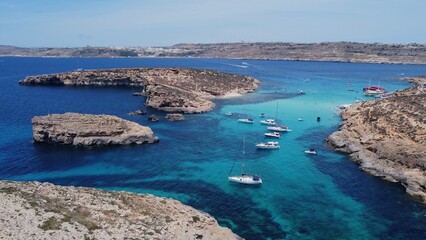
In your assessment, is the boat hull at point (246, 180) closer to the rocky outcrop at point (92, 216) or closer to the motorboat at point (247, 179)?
the motorboat at point (247, 179)

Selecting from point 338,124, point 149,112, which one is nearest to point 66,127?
point 149,112

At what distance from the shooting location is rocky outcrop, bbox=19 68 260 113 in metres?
110

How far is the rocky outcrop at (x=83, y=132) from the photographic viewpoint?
242ft

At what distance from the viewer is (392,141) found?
2638 inches

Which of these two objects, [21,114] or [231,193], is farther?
[21,114]

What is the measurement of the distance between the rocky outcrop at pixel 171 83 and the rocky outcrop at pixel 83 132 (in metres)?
31.3

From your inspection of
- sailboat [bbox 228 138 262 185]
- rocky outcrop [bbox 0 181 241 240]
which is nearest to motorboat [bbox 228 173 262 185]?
sailboat [bbox 228 138 262 185]

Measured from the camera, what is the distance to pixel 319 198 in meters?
52.9

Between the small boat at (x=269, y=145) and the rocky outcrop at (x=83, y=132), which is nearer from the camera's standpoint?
the rocky outcrop at (x=83, y=132)

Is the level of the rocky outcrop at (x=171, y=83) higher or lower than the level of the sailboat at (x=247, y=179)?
higher

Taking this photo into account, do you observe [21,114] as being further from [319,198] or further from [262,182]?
[319,198]

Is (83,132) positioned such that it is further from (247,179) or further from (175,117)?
(247,179)

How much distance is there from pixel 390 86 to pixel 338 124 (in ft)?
298

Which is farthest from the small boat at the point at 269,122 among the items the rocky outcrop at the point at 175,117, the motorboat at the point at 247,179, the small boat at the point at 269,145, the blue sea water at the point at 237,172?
the motorboat at the point at 247,179
